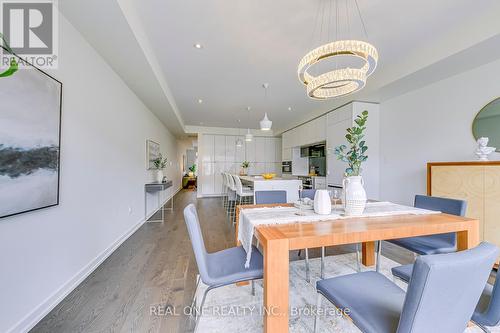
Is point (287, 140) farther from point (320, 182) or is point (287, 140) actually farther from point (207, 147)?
point (207, 147)

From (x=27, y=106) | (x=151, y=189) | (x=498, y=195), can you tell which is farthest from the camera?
(x=151, y=189)

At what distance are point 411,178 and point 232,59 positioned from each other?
3.60 meters

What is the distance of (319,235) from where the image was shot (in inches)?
44.3

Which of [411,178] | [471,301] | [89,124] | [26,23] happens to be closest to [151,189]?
[89,124]

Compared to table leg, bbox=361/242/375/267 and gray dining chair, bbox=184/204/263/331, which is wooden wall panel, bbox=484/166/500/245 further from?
gray dining chair, bbox=184/204/263/331

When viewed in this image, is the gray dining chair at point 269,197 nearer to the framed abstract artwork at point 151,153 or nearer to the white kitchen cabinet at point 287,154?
the framed abstract artwork at point 151,153

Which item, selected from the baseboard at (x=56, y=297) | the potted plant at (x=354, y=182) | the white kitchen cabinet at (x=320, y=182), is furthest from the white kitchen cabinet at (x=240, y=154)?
the potted plant at (x=354, y=182)

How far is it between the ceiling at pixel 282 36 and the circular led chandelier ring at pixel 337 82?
729mm

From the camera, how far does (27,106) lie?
1.38 metres

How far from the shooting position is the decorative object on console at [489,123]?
244cm

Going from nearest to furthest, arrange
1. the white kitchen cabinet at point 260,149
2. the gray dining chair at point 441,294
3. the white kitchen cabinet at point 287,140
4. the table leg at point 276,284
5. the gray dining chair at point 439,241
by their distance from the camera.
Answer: the gray dining chair at point 441,294
the table leg at point 276,284
the gray dining chair at point 439,241
the white kitchen cabinet at point 287,140
the white kitchen cabinet at point 260,149

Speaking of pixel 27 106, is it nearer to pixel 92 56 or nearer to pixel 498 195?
pixel 92 56

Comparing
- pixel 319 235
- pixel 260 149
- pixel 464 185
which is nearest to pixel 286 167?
pixel 260 149

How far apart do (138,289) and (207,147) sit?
5939 millimetres
